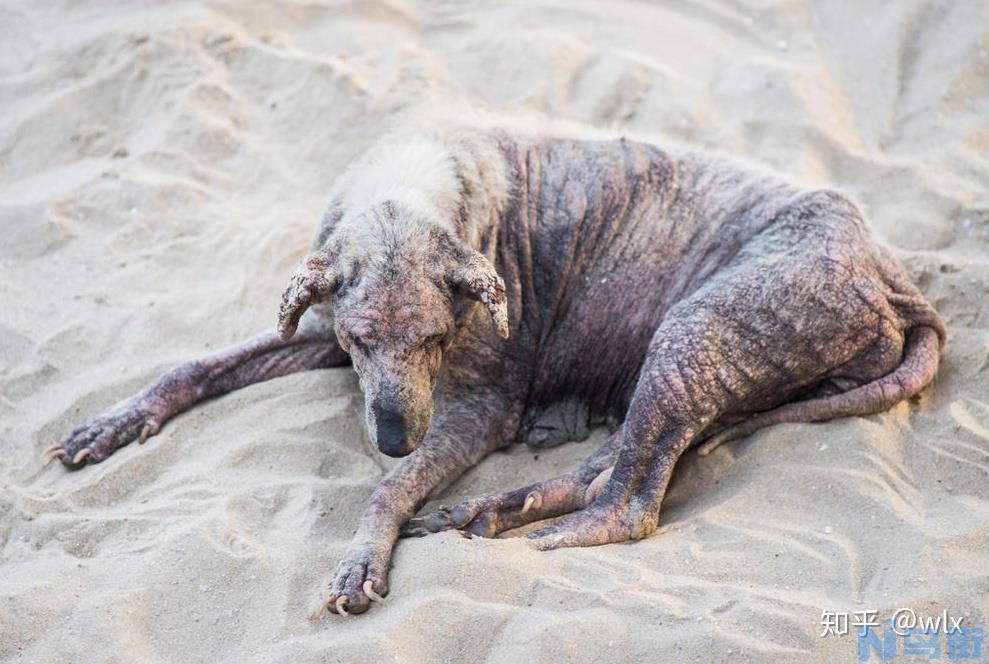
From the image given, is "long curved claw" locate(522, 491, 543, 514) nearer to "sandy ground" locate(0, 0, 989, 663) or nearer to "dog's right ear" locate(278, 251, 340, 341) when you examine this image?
"sandy ground" locate(0, 0, 989, 663)

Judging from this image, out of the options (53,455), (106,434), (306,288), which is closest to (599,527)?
(306,288)

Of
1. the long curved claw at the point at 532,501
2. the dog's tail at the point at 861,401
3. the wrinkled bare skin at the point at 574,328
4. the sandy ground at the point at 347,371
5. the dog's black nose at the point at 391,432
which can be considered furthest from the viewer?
the dog's tail at the point at 861,401

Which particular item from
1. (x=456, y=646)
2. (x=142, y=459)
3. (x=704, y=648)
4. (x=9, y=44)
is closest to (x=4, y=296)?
(x=142, y=459)

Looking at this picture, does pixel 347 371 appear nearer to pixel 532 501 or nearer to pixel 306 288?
pixel 306 288

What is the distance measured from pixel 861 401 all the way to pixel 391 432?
5.82ft

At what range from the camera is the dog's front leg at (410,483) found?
3584mm

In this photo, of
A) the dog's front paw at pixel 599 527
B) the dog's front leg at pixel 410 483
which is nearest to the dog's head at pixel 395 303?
the dog's front leg at pixel 410 483

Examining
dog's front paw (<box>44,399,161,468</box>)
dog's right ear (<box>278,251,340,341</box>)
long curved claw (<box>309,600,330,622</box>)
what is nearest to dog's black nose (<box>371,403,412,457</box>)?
dog's right ear (<box>278,251,340,341</box>)

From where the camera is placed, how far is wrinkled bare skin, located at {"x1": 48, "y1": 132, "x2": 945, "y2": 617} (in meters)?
3.98

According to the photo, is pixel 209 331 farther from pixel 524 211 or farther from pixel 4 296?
pixel 524 211

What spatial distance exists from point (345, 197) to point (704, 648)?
231 centimetres

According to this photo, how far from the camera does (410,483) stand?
4.20m

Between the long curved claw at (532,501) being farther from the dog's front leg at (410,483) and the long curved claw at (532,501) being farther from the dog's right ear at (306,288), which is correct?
the dog's right ear at (306,288)

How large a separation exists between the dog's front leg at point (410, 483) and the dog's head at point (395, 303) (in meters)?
0.27
